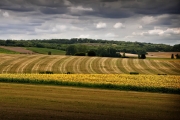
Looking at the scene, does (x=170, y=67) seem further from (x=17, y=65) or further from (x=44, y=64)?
(x=17, y=65)

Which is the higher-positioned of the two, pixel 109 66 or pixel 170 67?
pixel 109 66

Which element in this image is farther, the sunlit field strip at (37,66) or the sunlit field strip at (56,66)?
the sunlit field strip at (56,66)

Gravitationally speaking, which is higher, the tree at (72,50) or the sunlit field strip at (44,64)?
the tree at (72,50)

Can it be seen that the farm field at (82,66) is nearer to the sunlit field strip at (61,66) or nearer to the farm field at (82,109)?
the sunlit field strip at (61,66)

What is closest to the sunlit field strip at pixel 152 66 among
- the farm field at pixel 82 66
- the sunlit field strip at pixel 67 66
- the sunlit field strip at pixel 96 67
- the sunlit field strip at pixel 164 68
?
the farm field at pixel 82 66

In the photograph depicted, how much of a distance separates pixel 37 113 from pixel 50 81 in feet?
66.5

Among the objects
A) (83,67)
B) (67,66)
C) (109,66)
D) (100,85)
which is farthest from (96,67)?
(100,85)

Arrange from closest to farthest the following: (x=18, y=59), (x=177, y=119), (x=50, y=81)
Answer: (x=177, y=119), (x=50, y=81), (x=18, y=59)

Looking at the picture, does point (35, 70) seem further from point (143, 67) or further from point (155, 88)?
point (155, 88)

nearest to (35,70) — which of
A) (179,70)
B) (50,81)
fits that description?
(50,81)

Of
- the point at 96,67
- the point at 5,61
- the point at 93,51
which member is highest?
the point at 93,51

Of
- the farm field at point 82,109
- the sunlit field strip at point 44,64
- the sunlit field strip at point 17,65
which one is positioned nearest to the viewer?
the farm field at point 82,109

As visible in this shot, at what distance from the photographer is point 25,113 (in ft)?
56.0

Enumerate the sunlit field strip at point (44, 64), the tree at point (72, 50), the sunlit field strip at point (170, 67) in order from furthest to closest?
1. the tree at point (72, 50)
2. the sunlit field strip at point (170, 67)
3. the sunlit field strip at point (44, 64)
